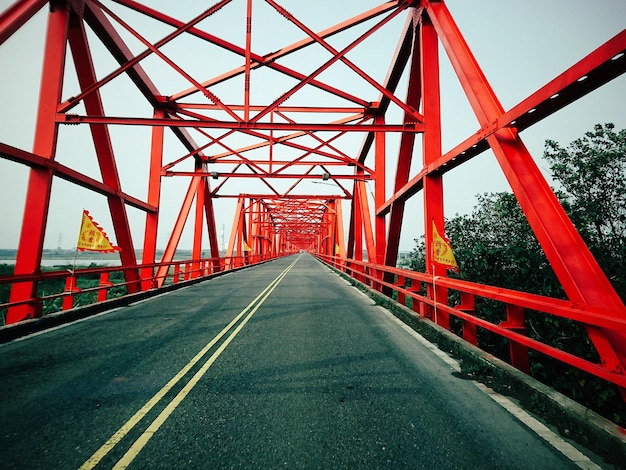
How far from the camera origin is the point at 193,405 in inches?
123

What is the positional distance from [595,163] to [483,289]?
294 inches

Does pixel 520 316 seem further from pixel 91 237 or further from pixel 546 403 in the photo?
pixel 91 237

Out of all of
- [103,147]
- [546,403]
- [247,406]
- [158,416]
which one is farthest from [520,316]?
[103,147]

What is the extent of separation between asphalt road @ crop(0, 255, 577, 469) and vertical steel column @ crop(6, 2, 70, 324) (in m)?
1.23

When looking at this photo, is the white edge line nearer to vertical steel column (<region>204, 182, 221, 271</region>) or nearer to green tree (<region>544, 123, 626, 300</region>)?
green tree (<region>544, 123, 626, 300</region>)

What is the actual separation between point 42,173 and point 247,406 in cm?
714

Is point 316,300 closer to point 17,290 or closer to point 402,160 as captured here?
point 402,160

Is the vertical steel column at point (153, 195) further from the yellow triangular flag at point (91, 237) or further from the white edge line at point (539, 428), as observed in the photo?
the white edge line at point (539, 428)

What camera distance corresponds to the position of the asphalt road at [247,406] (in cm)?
235

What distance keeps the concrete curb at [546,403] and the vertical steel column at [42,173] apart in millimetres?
8321

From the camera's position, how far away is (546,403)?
9.27 ft

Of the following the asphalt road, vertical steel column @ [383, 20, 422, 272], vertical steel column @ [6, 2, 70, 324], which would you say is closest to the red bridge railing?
the asphalt road

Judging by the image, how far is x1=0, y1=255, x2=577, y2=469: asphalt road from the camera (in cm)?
235

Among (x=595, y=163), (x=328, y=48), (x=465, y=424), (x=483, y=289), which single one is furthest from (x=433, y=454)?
(x=595, y=163)
